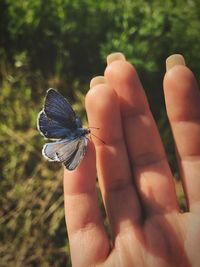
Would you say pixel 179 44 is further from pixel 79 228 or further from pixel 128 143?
pixel 79 228

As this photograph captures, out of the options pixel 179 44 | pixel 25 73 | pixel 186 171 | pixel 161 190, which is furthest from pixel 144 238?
pixel 25 73

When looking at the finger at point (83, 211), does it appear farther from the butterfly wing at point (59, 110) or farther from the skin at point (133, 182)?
the butterfly wing at point (59, 110)

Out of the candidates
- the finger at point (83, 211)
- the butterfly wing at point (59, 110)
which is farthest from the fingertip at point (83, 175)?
the butterfly wing at point (59, 110)

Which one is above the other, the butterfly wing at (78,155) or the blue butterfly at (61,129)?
the blue butterfly at (61,129)

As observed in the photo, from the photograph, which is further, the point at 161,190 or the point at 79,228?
the point at 161,190

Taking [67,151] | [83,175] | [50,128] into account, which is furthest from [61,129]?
[83,175]
